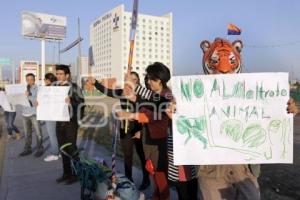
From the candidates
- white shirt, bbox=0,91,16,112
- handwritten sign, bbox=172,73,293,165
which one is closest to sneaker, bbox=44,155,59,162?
white shirt, bbox=0,91,16,112

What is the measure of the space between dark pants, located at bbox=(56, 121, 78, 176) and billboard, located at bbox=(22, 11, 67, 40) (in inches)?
1344

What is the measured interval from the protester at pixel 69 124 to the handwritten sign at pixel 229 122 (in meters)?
3.24

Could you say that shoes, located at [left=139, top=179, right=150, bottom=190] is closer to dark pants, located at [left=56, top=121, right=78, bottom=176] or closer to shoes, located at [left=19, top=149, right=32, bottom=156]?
dark pants, located at [left=56, top=121, right=78, bottom=176]

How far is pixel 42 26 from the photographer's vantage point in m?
40.7

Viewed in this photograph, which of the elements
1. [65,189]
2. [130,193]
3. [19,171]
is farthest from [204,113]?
[19,171]

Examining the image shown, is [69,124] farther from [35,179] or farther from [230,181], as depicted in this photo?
[230,181]

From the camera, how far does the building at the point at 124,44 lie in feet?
367

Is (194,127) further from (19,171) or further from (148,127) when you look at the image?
(19,171)

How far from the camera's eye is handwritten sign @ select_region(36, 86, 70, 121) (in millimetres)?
6273

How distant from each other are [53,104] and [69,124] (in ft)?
2.58

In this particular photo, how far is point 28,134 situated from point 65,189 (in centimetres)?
336

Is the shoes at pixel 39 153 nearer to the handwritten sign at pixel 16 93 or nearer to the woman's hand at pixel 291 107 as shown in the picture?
the handwritten sign at pixel 16 93

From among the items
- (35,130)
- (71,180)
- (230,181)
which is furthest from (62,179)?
(230,181)

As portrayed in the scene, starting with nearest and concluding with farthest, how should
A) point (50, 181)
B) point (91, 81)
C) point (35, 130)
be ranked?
point (91, 81) → point (50, 181) → point (35, 130)
